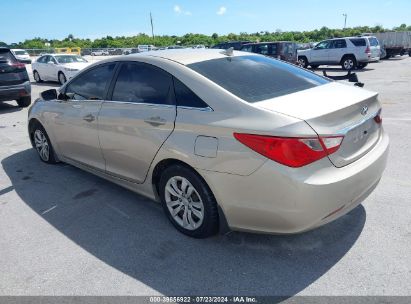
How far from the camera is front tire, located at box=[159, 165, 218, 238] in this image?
304 cm

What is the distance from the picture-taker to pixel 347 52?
20.9 metres

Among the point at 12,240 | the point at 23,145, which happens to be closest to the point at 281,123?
the point at 12,240

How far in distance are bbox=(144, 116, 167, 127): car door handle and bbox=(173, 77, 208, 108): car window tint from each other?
0.22 meters

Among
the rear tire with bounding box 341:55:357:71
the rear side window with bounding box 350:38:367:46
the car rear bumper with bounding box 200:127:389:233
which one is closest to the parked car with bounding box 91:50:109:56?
the rear tire with bounding box 341:55:357:71

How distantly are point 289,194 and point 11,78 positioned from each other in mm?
9575

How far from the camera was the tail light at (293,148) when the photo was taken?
254 centimetres

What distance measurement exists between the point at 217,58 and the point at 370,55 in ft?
63.8

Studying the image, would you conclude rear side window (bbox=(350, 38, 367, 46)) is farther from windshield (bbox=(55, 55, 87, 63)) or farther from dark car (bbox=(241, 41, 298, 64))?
windshield (bbox=(55, 55, 87, 63))

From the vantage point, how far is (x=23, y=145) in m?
6.73

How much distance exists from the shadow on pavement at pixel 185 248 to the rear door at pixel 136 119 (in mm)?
461

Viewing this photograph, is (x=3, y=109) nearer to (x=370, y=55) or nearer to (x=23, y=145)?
(x=23, y=145)

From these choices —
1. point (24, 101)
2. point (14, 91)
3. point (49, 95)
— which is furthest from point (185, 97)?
point (24, 101)

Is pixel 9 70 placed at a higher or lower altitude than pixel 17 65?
lower

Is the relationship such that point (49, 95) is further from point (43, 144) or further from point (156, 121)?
point (156, 121)
